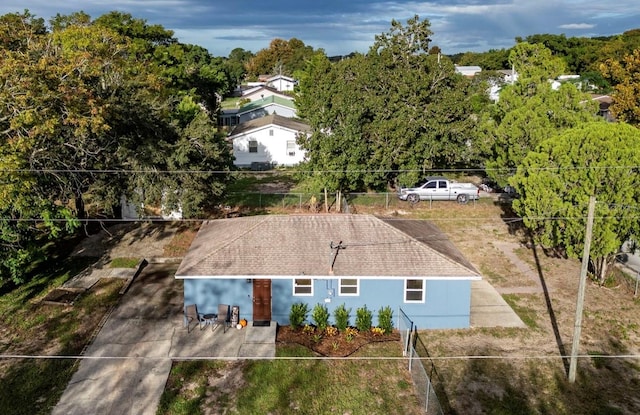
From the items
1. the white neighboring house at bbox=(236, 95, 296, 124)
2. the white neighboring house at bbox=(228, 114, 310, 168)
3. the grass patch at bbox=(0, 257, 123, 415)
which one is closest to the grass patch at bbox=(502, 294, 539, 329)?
the grass patch at bbox=(0, 257, 123, 415)

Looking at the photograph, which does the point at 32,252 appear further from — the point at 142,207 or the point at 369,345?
the point at 369,345

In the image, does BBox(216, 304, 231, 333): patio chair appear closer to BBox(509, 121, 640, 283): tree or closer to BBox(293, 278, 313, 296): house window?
BBox(293, 278, 313, 296): house window

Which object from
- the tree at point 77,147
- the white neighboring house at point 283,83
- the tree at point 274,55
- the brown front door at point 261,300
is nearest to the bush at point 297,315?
the brown front door at point 261,300

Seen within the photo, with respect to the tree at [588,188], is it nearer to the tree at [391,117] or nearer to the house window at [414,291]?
the house window at [414,291]

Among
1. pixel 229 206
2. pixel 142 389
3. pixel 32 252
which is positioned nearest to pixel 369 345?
pixel 142 389

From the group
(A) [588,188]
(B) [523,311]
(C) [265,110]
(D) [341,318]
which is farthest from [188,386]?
(C) [265,110]

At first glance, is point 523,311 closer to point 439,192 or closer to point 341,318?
point 341,318
